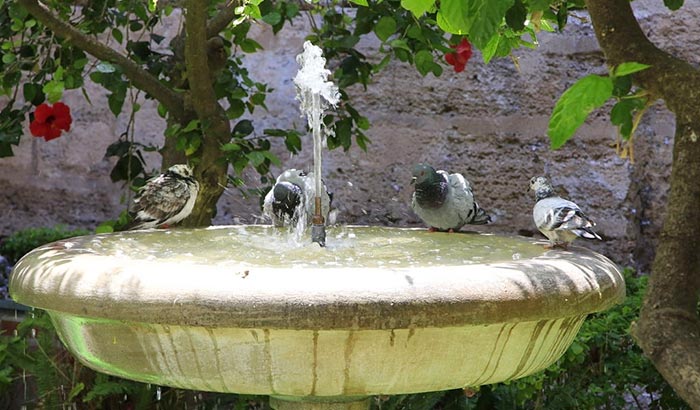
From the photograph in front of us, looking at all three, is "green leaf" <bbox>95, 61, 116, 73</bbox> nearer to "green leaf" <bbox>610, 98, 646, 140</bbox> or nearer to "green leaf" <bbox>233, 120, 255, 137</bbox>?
"green leaf" <bbox>233, 120, 255, 137</bbox>

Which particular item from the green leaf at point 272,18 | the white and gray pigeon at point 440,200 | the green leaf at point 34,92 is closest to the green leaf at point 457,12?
the white and gray pigeon at point 440,200

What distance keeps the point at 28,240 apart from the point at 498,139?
2507 millimetres

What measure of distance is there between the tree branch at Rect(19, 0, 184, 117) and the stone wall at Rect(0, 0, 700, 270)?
3.55ft

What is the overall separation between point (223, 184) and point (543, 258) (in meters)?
1.81

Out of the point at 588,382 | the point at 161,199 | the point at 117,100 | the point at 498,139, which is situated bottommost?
the point at 588,382

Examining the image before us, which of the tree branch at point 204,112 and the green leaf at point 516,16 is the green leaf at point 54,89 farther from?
the green leaf at point 516,16

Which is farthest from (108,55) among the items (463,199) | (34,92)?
(463,199)

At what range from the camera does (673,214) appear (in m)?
2.41

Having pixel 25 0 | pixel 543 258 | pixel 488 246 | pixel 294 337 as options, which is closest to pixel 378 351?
pixel 294 337

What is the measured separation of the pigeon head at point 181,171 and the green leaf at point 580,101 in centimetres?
225

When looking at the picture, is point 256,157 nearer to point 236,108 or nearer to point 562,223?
point 236,108

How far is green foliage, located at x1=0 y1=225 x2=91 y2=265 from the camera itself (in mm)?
5000

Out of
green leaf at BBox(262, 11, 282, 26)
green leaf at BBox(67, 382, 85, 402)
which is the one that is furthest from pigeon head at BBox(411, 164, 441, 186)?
green leaf at BBox(67, 382, 85, 402)

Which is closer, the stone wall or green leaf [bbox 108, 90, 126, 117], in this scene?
green leaf [bbox 108, 90, 126, 117]
